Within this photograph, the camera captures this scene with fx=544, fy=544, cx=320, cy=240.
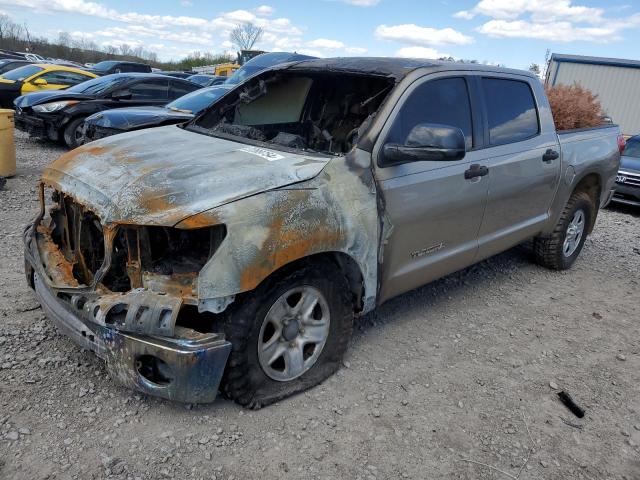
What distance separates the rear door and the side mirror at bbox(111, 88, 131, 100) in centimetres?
785

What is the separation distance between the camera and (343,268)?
3080 mm

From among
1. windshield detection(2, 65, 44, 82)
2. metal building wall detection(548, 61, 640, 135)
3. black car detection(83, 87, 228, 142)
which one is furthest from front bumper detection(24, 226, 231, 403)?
metal building wall detection(548, 61, 640, 135)

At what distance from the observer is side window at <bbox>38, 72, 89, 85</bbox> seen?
13.4 metres

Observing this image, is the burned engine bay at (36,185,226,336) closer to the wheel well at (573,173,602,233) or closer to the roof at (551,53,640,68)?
the wheel well at (573,173,602,233)

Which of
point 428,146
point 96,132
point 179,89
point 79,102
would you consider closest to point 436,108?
point 428,146

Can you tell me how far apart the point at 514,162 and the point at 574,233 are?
5.90ft

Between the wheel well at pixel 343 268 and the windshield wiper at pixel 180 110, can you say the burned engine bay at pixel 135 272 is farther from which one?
the windshield wiper at pixel 180 110

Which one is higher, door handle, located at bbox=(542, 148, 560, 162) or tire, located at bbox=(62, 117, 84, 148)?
door handle, located at bbox=(542, 148, 560, 162)

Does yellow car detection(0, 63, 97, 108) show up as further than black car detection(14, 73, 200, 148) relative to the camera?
Yes

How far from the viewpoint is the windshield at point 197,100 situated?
8992 mm

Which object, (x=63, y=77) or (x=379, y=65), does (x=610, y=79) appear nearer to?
(x=63, y=77)

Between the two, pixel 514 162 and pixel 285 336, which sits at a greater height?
pixel 514 162

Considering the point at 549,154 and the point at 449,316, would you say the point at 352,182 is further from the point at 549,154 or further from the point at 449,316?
the point at 549,154

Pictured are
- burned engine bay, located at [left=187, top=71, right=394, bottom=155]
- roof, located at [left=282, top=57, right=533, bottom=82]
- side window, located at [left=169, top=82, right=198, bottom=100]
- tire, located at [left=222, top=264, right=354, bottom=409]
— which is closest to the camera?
tire, located at [left=222, top=264, right=354, bottom=409]
